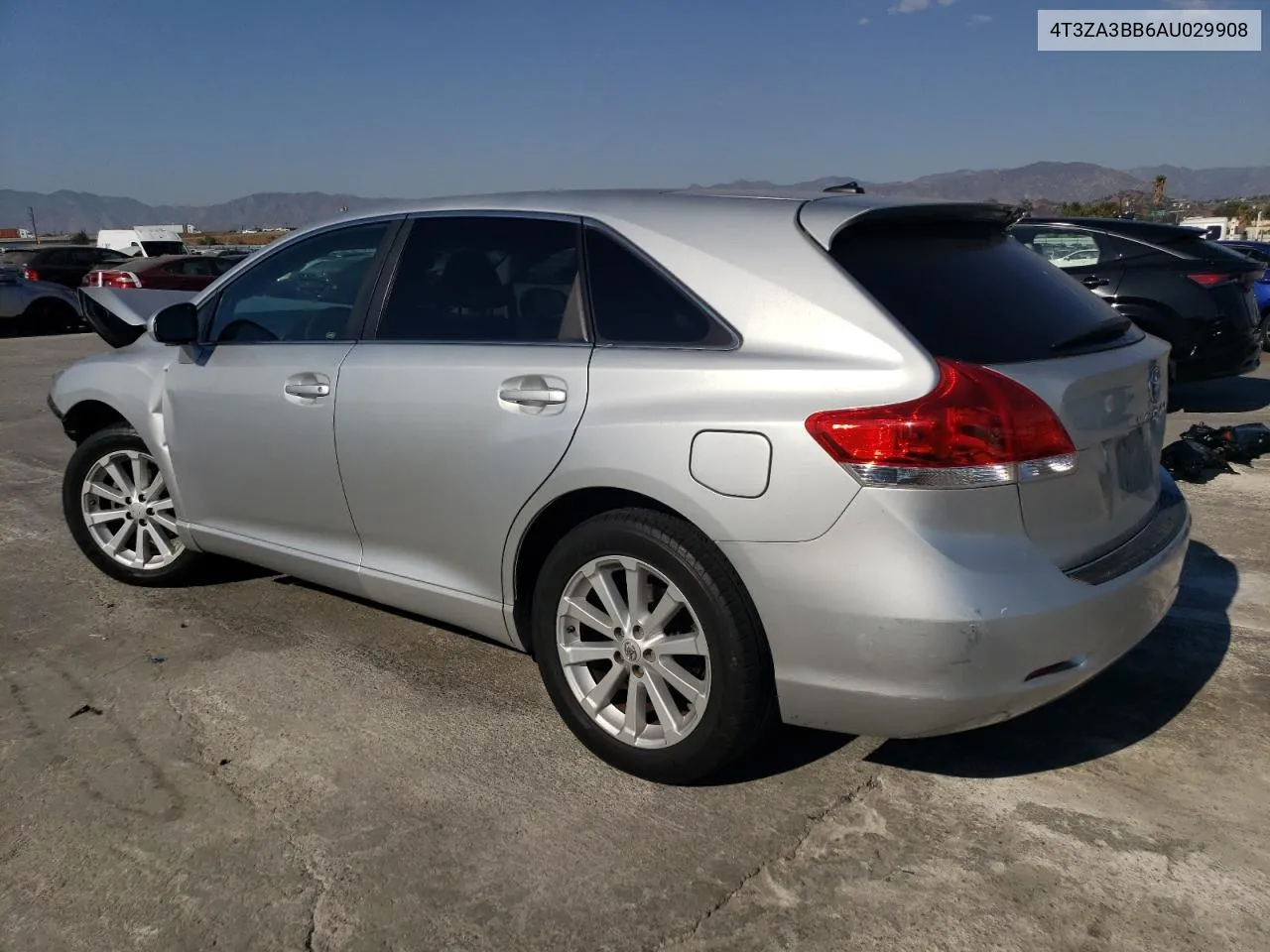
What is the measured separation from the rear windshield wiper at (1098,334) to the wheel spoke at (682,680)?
1.31 metres

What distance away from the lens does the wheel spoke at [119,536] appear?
473 cm

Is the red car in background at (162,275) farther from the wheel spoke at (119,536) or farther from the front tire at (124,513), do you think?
the wheel spoke at (119,536)

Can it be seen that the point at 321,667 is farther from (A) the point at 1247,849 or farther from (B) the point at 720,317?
(A) the point at 1247,849

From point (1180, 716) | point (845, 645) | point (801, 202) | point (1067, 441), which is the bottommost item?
point (1180, 716)

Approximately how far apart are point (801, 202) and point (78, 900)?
261cm

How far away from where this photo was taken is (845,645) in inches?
102

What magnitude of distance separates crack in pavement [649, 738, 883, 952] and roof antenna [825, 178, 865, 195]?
1.73 meters

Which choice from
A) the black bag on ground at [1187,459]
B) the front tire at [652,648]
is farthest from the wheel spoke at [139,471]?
A: the black bag on ground at [1187,459]

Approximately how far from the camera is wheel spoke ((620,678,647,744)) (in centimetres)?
302

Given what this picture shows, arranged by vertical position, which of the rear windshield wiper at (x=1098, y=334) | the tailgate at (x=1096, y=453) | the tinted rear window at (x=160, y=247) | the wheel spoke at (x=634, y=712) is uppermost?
the tinted rear window at (x=160, y=247)

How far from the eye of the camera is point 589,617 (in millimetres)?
3064

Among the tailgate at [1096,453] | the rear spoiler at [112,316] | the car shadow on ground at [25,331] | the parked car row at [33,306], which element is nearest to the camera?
the tailgate at [1096,453]

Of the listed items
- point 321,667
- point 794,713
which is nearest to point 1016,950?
point 794,713

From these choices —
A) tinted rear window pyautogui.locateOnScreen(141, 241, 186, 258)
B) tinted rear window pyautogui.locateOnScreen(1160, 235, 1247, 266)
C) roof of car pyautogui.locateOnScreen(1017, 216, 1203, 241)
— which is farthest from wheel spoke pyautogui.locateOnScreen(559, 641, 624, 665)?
tinted rear window pyautogui.locateOnScreen(141, 241, 186, 258)
